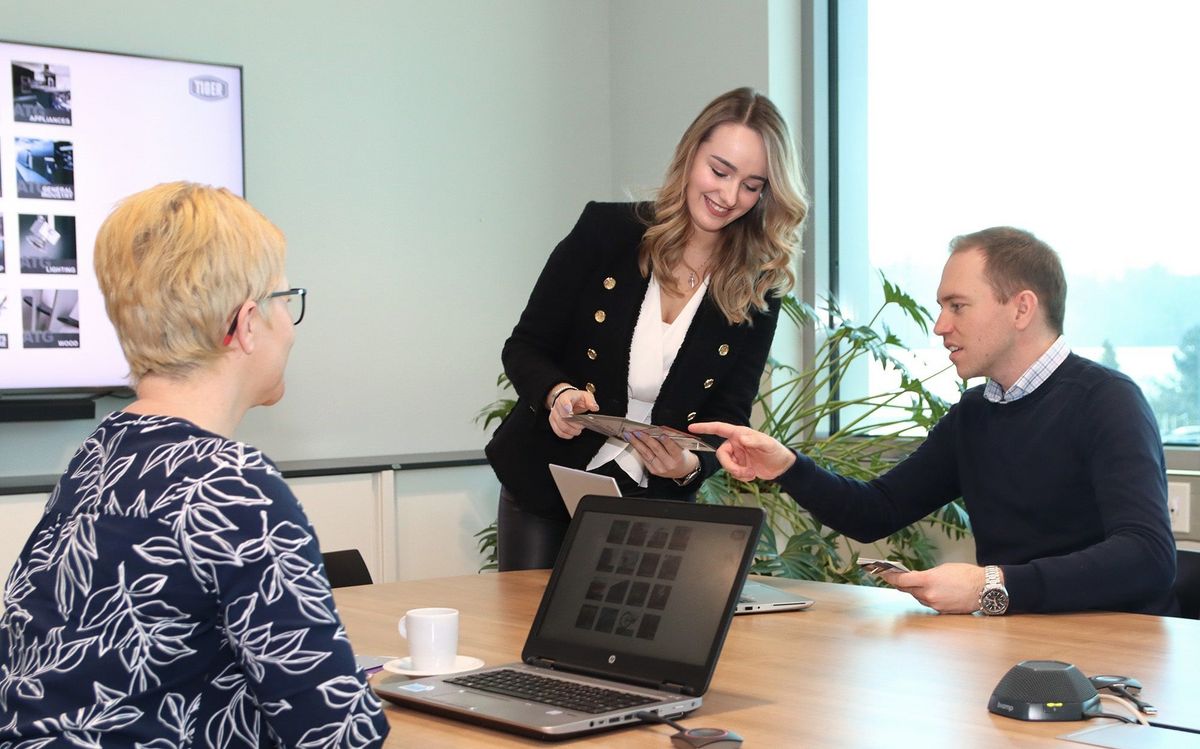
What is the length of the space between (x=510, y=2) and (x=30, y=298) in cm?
210

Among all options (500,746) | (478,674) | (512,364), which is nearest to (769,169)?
(512,364)

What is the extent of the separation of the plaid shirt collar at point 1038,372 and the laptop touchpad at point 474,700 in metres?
1.24

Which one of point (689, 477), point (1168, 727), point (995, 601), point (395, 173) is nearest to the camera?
point (1168, 727)

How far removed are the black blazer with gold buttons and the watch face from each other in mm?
721

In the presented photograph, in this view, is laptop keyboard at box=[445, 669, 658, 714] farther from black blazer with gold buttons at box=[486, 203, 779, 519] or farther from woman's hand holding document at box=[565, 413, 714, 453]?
black blazer with gold buttons at box=[486, 203, 779, 519]

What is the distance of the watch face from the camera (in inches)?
75.8

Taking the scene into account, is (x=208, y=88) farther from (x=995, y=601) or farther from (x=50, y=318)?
(x=995, y=601)

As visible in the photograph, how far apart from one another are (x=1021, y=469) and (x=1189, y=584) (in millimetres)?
328

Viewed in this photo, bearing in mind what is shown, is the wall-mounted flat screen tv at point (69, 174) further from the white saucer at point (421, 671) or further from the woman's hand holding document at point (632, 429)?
the white saucer at point (421, 671)

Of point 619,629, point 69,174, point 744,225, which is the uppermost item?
point 69,174

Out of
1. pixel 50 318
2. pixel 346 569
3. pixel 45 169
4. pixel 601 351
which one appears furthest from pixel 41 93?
pixel 601 351

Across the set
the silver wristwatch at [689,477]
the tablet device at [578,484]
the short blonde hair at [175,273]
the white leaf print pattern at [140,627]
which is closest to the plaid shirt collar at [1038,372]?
the silver wristwatch at [689,477]

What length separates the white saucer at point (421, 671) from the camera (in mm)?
1611

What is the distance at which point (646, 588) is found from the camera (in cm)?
160
